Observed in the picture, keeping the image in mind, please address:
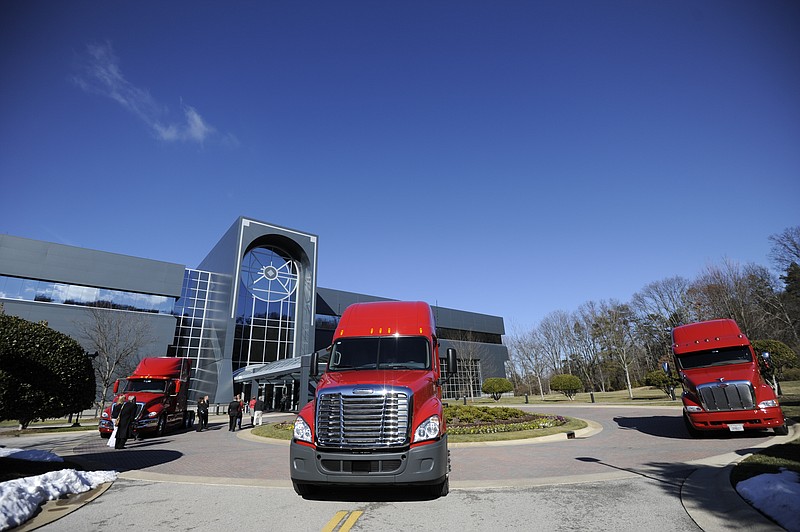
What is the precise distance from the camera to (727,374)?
11539 millimetres

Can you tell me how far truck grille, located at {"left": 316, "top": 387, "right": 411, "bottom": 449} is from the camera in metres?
5.43

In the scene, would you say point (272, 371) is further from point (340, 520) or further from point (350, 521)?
point (350, 521)

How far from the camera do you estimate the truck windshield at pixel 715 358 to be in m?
12.0

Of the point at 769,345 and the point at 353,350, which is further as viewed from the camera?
the point at 769,345

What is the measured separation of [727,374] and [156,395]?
22.7 meters

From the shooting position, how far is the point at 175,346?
135 feet

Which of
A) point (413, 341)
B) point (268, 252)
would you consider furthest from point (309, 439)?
point (268, 252)

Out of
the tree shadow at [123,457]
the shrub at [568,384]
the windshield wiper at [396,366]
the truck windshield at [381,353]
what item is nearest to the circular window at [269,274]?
the tree shadow at [123,457]

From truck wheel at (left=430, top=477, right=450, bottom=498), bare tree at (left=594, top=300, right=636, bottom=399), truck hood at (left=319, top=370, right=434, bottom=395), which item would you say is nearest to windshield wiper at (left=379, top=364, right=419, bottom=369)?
truck hood at (left=319, top=370, right=434, bottom=395)

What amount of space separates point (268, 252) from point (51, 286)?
19.2m

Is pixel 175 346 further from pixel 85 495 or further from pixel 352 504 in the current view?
pixel 352 504

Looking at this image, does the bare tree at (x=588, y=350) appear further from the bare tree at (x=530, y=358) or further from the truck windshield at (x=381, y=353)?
the truck windshield at (x=381, y=353)

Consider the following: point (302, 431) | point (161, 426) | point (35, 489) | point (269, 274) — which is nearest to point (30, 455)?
point (35, 489)

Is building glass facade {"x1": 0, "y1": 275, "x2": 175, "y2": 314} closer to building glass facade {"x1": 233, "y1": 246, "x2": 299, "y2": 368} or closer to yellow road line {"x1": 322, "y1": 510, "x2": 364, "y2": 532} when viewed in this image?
building glass facade {"x1": 233, "y1": 246, "x2": 299, "y2": 368}
